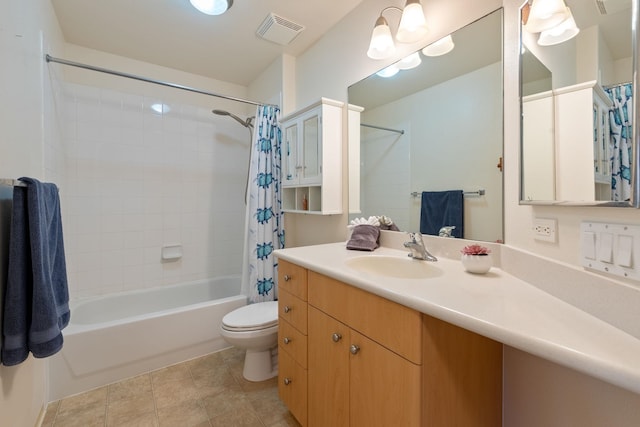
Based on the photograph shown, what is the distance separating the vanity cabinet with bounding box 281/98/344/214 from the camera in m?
1.85

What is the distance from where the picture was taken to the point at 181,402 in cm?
157

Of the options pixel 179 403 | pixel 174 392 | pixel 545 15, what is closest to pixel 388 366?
pixel 545 15

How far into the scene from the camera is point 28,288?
1.04 meters

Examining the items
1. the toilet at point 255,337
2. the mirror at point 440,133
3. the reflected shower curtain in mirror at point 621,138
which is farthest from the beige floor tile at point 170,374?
the reflected shower curtain in mirror at point 621,138

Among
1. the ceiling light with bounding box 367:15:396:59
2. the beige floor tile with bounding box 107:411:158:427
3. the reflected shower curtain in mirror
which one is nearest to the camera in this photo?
the reflected shower curtain in mirror

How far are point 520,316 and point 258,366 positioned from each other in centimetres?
161

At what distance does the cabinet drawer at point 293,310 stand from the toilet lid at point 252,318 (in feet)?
0.98

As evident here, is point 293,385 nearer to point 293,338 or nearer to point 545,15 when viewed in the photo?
point 293,338

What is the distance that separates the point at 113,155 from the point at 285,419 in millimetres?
2486

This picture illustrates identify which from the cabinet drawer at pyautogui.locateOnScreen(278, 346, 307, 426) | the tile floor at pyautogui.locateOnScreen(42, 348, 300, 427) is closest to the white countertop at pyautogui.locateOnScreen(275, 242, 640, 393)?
the cabinet drawer at pyautogui.locateOnScreen(278, 346, 307, 426)

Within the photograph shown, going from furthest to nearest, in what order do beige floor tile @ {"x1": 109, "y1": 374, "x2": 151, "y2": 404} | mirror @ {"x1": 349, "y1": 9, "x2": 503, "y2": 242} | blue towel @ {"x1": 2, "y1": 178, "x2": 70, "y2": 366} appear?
beige floor tile @ {"x1": 109, "y1": 374, "x2": 151, "y2": 404} → mirror @ {"x1": 349, "y1": 9, "x2": 503, "y2": 242} → blue towel @ {"x1": 2, "y1": 178, "x2": 70, "y2": 366}

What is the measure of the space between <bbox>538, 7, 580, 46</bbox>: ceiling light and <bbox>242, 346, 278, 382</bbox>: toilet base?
2065 millimetres

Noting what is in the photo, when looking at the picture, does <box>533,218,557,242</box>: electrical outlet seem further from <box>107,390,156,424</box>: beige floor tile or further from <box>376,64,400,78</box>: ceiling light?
<box>107,390,156,424</box>: beige floor tile

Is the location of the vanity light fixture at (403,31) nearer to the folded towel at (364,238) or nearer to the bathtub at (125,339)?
the folded towel at (364,238)
